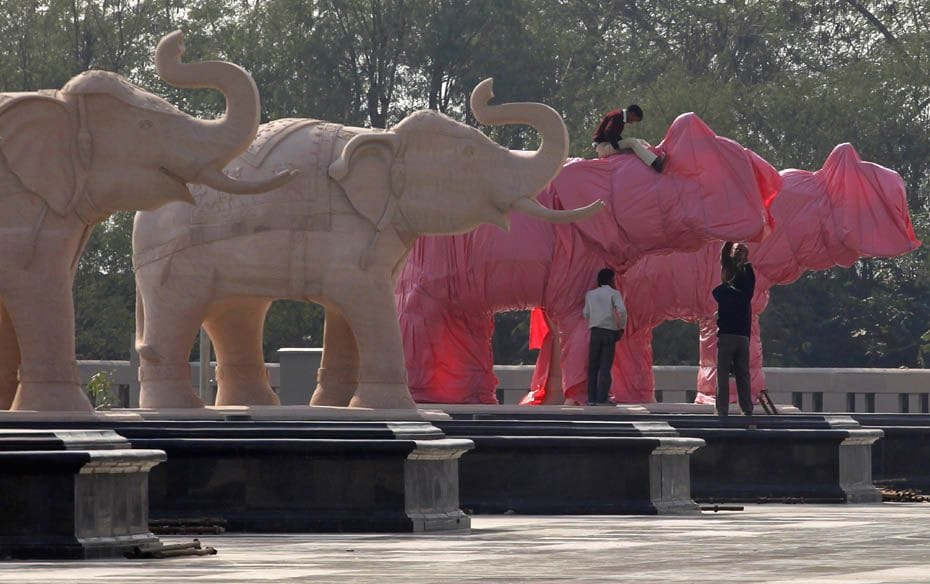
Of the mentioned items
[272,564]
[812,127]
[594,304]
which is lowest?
[272,564]

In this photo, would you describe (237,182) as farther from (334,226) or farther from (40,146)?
(334,226)

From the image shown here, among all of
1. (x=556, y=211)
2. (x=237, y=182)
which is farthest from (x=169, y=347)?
(x=556, y=211)

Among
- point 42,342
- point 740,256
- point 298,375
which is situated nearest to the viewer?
point 42,342

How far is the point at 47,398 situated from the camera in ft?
57.3

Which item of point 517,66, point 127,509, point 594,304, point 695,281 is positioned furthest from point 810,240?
point 517,66

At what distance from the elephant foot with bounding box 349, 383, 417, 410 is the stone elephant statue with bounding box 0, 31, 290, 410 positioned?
272 cm

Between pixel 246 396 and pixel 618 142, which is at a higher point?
pixel 618 142

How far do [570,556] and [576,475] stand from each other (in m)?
4.24

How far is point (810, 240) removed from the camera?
92.6 feet

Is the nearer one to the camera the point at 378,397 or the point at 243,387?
the point at 378,397

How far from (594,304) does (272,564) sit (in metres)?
12.1

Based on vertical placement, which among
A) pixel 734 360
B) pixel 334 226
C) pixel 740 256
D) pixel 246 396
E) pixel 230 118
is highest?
pixel 230 118

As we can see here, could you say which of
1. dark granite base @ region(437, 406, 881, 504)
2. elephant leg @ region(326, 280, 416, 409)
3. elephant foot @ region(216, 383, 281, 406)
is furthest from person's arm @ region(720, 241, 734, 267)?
elephant foot @ region(216, 383, 281, 406)

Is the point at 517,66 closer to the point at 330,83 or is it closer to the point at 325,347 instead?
the point at 330,83
